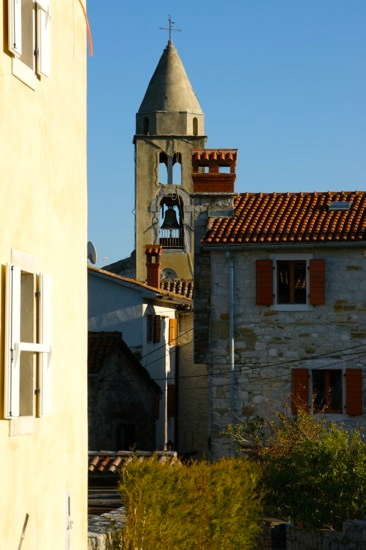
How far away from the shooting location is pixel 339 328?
94.3 feet

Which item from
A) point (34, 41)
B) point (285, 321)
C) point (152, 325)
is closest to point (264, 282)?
point (285, 321)

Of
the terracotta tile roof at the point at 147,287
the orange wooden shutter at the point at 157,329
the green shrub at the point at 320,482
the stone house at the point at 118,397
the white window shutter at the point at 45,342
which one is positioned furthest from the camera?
the orange wooden shutter at the point at 157,329

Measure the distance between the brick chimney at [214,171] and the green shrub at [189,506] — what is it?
11.3 metres

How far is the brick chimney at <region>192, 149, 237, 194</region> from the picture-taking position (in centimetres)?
3070

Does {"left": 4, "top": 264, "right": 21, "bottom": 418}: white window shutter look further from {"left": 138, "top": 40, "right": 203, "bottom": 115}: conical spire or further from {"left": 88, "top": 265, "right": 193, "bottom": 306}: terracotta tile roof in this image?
{"left": 138, "top": 40, "right": 203, "bottom": 115}: conical spire

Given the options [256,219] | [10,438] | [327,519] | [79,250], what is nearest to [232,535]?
[327,519]

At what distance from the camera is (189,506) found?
15867mm

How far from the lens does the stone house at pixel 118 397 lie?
3425 cm

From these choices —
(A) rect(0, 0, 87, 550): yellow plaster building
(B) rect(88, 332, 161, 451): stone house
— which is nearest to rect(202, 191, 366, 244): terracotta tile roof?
(B) rect(88, 332, 161, 451): stone house

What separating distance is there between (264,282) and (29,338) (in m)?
20.7

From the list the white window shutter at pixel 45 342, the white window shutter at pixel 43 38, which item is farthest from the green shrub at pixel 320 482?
the white window shutter at pixel 43 38

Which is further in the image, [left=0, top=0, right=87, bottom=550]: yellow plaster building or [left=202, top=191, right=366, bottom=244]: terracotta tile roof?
[left=202, top=191, right=366, bottom=244]: terracotta tile roof

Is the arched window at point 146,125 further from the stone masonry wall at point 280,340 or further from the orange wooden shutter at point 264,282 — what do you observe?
the orange wooden shutter at point 264,282

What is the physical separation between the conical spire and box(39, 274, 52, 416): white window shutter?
54569 mm
